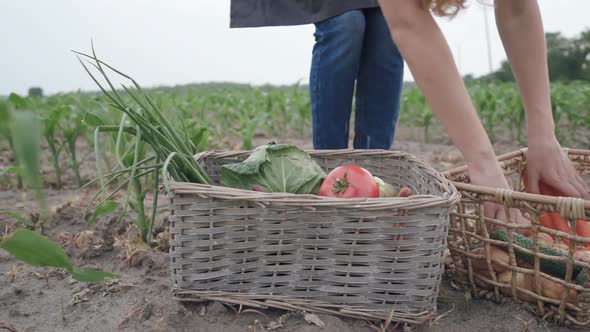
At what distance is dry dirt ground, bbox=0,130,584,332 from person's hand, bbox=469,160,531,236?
0.73ft

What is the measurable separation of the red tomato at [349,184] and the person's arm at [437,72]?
0.24 m

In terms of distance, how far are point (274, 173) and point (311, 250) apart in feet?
0.91

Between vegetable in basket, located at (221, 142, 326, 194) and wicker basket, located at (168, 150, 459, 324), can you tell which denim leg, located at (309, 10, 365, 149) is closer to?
vegetable in basket, located at (221, 142, 326, 194)

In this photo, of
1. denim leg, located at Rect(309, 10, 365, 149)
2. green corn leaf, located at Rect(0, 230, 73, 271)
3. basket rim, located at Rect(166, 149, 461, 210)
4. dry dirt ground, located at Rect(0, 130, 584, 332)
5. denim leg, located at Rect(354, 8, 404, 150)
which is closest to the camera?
green corn leaf, located at Rect(0, 230, 73, 271)

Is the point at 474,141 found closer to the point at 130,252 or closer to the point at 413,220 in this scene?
Answer: the point at 413,220

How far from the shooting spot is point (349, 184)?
4.30 feet

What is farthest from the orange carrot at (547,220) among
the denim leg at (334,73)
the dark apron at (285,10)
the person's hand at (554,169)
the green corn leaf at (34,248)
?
the green corn leaf at (34,248)

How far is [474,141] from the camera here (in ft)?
4.14

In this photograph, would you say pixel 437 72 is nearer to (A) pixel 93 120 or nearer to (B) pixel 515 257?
(B) pixel 515 257

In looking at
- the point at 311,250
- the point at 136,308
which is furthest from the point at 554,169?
the point at 136,308

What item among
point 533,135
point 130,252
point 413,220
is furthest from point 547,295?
point 130,252

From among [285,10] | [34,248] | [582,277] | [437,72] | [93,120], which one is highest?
[285,10]

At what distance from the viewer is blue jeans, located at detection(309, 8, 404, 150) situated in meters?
1.82

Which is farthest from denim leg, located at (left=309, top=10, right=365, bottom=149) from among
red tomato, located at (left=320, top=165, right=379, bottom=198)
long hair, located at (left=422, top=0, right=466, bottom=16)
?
red tomato, located at (left=320, top=165, right=379, bottom=198)
